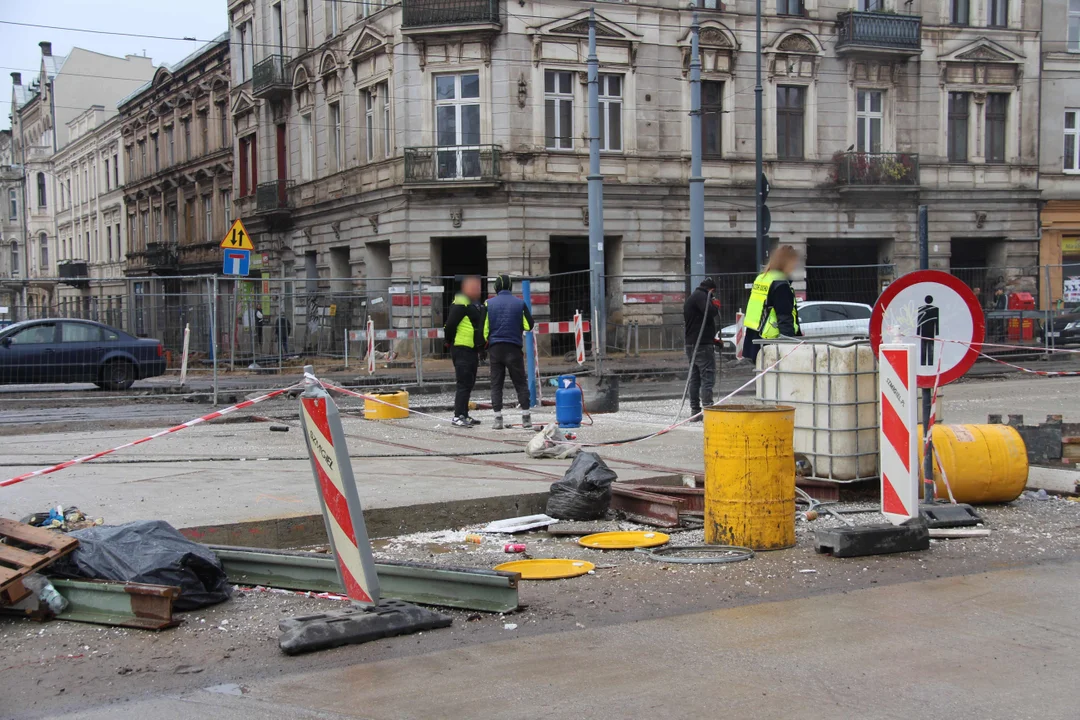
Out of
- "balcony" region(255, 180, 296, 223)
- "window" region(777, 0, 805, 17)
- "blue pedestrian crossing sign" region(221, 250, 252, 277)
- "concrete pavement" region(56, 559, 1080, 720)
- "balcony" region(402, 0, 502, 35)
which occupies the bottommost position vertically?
"concrete pavement" region(56, 559, 1080, 720)

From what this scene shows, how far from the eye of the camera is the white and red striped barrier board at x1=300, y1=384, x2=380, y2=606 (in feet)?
16.0

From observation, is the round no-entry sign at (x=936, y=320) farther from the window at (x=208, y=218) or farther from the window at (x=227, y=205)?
the window at (x=208, y=218)

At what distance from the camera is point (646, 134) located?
99.6ft

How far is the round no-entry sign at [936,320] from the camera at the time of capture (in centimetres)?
750

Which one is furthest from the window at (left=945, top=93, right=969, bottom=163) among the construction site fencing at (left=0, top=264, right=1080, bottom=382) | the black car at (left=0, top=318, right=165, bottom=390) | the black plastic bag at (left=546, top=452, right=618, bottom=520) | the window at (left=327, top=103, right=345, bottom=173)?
the black plastic bag at (left=546, top=452, right=618, bottom=520)

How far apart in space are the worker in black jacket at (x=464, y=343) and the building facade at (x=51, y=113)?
195 feet

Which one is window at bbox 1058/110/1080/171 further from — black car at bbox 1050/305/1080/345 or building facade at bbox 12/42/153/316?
building facade at bbox 12/42/153/316

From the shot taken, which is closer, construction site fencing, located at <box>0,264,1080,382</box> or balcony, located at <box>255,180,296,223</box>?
construction site fencing, located at <box>0,264,1080,382</box>

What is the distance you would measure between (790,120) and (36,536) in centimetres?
2939

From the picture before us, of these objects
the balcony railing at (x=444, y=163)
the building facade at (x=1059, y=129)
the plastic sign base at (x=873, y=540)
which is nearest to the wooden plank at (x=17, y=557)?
the plastic sign base at (x=873, y=540)

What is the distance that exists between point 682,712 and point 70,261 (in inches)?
2784

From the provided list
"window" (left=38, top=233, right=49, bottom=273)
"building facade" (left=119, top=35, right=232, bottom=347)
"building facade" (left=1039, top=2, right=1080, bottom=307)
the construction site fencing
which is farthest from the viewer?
"window" (left=38, top=233, right=49, bottom=273)

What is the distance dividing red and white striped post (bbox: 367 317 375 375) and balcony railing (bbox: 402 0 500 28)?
1144 cm

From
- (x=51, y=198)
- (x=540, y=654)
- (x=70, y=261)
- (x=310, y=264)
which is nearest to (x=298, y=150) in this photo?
(x=310, y=264)
